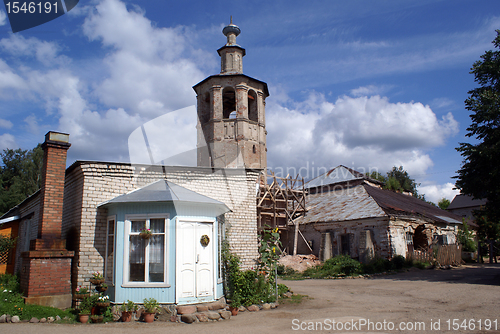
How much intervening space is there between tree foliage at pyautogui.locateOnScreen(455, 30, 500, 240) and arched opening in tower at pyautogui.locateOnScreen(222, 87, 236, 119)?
16170 millimetres

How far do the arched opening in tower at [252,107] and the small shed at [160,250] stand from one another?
17864 millimetres

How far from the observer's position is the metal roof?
8.54 meters

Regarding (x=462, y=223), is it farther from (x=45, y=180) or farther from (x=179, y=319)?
(x=45, y=180)

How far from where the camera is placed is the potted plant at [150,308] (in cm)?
792

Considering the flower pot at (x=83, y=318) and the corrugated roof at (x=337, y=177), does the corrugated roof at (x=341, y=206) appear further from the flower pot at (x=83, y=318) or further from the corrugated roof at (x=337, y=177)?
the flower pot at (x=83, y=318)

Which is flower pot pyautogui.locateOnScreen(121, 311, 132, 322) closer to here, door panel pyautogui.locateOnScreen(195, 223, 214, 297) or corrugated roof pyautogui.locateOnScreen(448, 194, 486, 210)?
door panel pyautogui.locateOnScreen(195, 223, 214, 297)

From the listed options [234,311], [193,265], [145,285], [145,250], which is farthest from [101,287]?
Answer: [234,311]

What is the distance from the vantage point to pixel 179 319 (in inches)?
319

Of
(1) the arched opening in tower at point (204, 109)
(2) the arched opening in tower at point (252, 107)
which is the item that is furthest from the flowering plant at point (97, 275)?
(2) the arched opening in tower at point (252, 107)

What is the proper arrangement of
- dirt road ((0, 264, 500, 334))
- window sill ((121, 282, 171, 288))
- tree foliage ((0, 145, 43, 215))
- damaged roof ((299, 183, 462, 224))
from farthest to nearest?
tree foliage ((0, 145, 43, 215)) → damaged roof ((299, 183, 462, 224)) → window sill ((121, 282, 171, 288)) → dirt road ((0, 264, 500, 334))

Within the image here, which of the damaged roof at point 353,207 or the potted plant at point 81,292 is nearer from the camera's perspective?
the potted plant at point 81,292

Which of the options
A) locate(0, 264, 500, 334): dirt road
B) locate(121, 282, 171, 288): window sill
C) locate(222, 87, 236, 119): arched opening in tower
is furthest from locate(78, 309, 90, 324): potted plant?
locate(222, 87, 236, 119): arched opening in tower

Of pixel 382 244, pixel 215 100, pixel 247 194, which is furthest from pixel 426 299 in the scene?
pixel 215 100

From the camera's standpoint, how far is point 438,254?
19.8m
